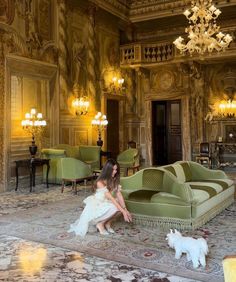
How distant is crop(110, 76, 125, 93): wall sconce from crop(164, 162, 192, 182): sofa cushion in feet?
21.7

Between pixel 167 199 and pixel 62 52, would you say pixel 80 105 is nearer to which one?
pixel 62 52

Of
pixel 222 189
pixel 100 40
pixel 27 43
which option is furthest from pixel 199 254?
pixel 100 40

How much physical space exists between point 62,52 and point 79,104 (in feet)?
5.17

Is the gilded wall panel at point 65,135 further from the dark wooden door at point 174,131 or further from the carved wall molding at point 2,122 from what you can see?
the dark wooden door at point 174,131

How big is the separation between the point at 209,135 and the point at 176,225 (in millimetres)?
8332

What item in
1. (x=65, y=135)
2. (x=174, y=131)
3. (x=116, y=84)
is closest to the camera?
(x=65, y=135)

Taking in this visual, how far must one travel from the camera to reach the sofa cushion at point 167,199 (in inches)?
193

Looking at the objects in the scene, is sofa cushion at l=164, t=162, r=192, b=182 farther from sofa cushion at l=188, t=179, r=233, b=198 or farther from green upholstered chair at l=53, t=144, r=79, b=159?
green upholstered chair at l=53, t=144, r=79, b=159

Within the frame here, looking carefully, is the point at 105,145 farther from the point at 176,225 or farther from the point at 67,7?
the point at 176,225

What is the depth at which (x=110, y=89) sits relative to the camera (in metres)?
12.5

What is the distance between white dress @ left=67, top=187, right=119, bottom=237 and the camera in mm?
4648

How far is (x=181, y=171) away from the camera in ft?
20.2

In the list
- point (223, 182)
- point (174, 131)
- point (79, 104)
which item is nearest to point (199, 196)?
point (223, 182)

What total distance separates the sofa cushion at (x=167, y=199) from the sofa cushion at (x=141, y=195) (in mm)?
90
